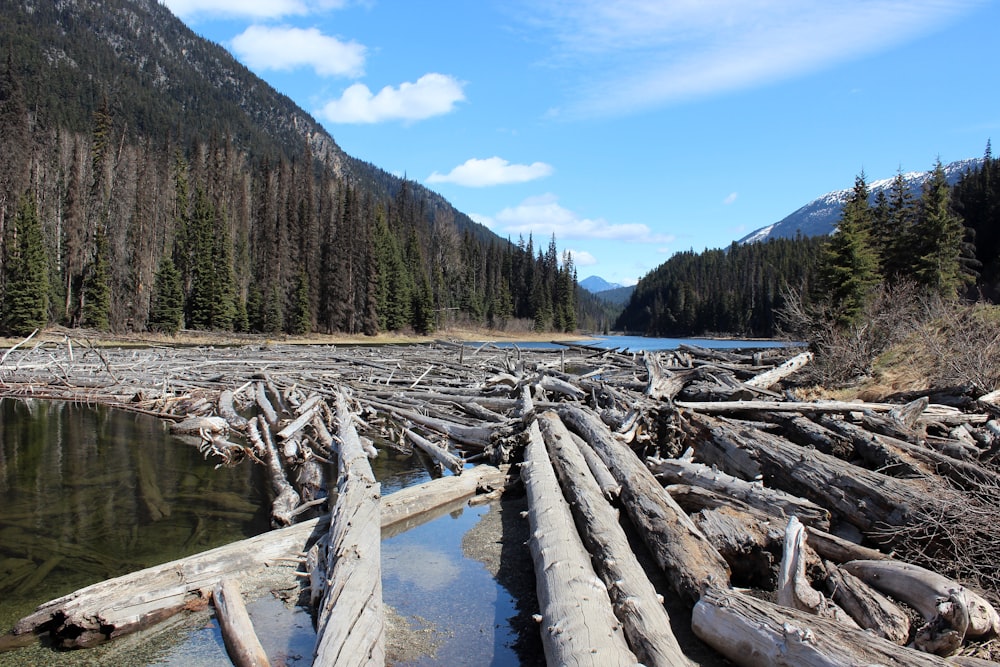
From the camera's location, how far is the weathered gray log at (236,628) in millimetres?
4195

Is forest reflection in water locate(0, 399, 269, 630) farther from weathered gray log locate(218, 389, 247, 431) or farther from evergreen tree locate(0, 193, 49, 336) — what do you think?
evergreen tree locate(0, 193, 49, 336)

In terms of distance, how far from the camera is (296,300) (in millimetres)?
54781

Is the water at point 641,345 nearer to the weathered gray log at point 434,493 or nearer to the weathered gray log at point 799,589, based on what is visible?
the weathered gray log at point 434,493

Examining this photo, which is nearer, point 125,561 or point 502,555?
point 125,561

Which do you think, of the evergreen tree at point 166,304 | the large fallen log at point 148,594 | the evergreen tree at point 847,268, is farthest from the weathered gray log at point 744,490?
the evergreen tree at point 166,304

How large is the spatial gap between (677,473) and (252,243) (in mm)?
67571

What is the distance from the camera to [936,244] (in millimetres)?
37938

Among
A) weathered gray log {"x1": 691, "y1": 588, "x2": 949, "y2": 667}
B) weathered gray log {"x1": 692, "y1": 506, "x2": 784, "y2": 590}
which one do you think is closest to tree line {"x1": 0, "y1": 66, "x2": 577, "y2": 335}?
weathered gray log {"x1": 692, "y1": 506, "x2": 784, "y2": 590}

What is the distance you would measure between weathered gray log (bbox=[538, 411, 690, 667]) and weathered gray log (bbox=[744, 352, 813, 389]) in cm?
925

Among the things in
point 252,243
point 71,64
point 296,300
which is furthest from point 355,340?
point 71,64

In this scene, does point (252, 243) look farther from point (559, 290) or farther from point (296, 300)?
point (559, 290)

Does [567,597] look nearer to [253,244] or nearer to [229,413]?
[229,413]

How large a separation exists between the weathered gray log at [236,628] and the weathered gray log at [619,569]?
8.66 feet

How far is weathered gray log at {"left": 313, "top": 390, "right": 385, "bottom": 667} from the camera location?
12.5 feet
